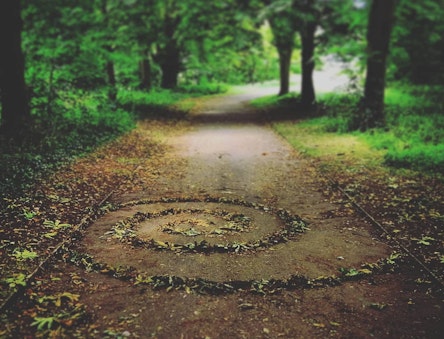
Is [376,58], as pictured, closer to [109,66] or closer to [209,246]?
[109,66]

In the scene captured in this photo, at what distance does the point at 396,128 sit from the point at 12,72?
1168 centimetres

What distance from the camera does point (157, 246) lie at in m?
5.42

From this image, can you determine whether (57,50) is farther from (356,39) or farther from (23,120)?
(356,39)

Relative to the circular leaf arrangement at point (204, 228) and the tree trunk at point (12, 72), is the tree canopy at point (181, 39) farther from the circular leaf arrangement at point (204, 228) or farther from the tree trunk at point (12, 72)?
the circular leaf arrangement at point (204, 228)

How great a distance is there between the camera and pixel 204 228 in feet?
20.2

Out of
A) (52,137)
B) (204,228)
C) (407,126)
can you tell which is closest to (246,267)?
(204,228)

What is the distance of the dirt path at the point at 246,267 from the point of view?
12.5ft

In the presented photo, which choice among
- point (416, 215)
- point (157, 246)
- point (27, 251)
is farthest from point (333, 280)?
point (27, 251)

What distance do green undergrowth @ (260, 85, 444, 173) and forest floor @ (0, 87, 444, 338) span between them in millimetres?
1116

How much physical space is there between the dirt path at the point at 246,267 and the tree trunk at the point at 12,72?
489 cm

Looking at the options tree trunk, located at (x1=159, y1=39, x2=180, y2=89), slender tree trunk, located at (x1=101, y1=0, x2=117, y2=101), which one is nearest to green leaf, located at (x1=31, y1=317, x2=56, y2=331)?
slender tree trunk, located at (x1=101, y1=0, x2=117, y2=101)

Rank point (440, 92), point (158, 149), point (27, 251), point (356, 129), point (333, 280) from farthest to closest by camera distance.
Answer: point (440, 92)
point (356, 129)
point (158, 149)
point (27, 251)
point (333, 280)

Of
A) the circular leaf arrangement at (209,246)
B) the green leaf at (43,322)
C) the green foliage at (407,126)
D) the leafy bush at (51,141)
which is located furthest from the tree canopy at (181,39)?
the green leaf at (43,322)

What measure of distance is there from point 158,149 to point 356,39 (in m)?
13.7
